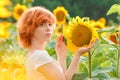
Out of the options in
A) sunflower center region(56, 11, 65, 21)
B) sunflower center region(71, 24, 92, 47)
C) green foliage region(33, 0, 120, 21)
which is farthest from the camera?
green foliage region(33, 0, 120, 21)

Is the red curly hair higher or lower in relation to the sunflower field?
higher

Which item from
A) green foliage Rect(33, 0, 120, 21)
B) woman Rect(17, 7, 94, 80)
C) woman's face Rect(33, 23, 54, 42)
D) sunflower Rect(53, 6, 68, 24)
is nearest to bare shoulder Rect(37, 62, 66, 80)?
woman Rect(17, 7, 94, 80)

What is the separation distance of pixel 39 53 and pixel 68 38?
0.39 feet

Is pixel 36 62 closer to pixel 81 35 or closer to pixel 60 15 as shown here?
pixel 81 35

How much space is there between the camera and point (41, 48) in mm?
1534

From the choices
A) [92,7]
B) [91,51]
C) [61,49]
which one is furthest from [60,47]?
[92,7]

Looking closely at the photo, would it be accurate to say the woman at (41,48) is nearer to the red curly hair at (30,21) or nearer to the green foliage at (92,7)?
the red curly hair at (30,21)

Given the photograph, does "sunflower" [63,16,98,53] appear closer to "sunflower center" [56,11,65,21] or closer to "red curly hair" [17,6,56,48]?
"red curly hair" [17,6,56,48]

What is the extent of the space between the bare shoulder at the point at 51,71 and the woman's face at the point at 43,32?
0.33 ft

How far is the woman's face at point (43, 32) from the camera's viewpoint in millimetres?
1522

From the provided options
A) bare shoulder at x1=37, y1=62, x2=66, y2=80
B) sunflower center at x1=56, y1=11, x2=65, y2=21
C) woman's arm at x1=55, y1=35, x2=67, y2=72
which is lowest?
bare shoulder at x1=37, y1=62, x2=66, y2=80

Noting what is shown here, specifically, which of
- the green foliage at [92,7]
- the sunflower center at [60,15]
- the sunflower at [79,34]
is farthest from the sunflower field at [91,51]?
the green foliage at [92,7]

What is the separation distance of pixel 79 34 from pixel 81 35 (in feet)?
0.05

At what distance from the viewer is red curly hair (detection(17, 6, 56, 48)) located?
60.4 inches
